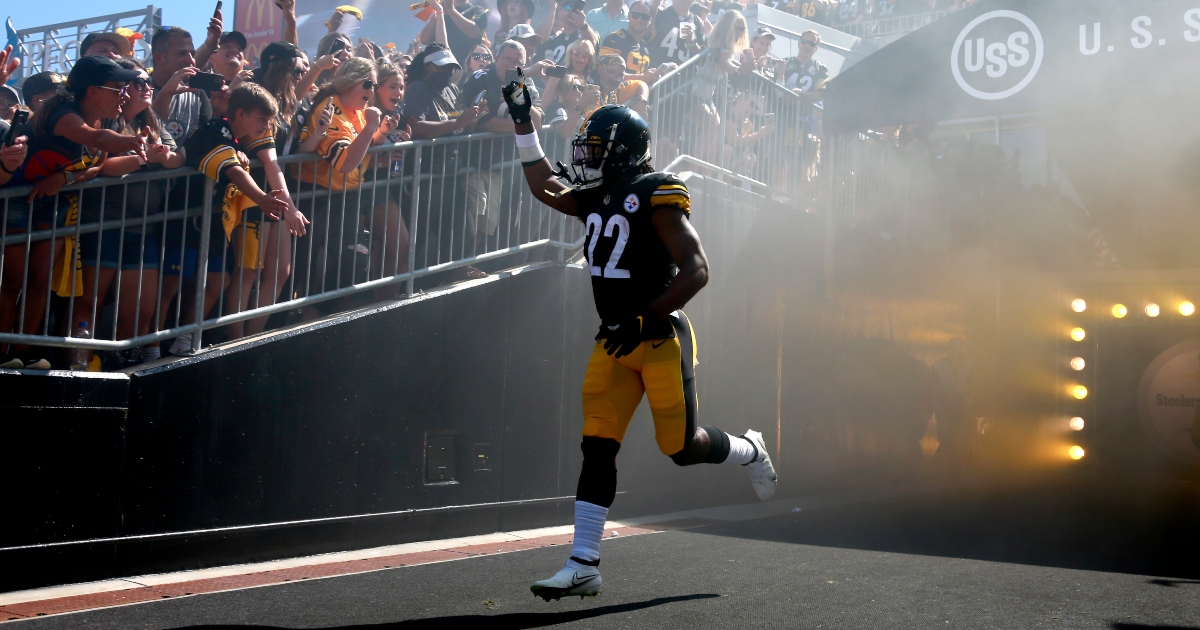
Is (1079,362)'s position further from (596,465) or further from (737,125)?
(596,465)

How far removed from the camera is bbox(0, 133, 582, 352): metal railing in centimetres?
468

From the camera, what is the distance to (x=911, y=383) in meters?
11.8

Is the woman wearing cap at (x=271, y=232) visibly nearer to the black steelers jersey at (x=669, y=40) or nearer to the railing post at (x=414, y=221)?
the railing post at (x=414, y=221)

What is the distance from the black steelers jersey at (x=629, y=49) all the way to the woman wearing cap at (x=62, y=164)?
7044 mm

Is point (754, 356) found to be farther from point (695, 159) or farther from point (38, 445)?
point (38, 445)

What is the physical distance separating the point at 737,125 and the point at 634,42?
8.79ft

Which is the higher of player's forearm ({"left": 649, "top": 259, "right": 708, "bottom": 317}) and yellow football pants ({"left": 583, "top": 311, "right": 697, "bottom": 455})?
player's forearm ({"left": 649, "top": 259, "right": 708, "bottom": 317})

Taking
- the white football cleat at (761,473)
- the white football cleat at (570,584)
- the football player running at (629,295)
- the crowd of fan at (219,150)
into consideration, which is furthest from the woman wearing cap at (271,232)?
the white football cleat at (761,473)

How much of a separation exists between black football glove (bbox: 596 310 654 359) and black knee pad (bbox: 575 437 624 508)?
38 centimetres

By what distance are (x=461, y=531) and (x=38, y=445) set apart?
2716 millimetres

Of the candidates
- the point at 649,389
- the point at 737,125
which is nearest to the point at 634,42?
the point at 737,125

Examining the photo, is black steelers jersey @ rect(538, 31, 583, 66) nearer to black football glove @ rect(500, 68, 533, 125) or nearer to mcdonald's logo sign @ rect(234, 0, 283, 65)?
black football glove @ rect(500, 68, 533, 125)

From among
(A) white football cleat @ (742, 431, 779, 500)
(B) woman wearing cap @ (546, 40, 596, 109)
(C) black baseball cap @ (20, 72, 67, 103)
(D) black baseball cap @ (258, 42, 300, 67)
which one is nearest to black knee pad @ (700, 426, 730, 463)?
(A) white football cleat @ (742, 431, 779, 500)

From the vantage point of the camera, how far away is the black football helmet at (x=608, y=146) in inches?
166
